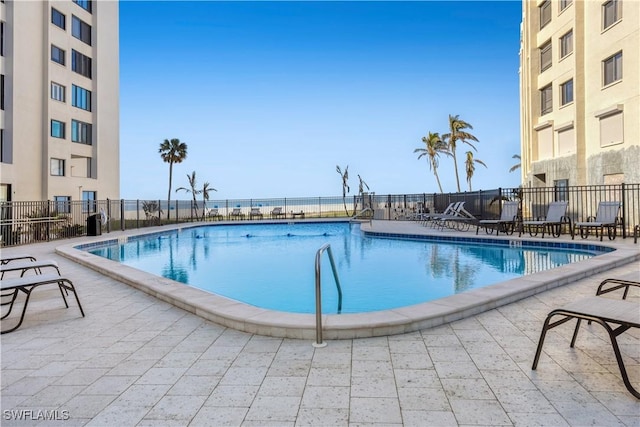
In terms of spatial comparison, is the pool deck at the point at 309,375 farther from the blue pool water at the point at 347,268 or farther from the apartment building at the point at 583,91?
the apartment building at the point at 583,91

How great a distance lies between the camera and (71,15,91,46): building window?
21609 millimetres

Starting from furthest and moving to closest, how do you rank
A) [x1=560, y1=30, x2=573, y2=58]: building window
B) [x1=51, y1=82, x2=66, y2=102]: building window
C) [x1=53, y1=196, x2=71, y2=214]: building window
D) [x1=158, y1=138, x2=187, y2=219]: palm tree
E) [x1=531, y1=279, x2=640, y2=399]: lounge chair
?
[x1=158, y1=138, x2=187, y2=219]: palm tree, [x1=51, y1=82, x2=66, y2=102]: building window, [x1=560, y1=30, x2=573, y2=58]: building window, [x1=53, y1=196, x2=71, y2=214]: building window, [x1=531, y1=279, x2=640, y2=399]: lounge chair

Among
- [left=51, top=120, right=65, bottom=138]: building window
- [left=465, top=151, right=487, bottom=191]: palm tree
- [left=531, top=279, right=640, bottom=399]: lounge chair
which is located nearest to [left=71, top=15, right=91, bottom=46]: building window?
[left=51, top=120, right=65, bottom=138]: building window

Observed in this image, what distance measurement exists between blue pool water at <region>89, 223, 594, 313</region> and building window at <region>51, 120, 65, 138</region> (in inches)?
469

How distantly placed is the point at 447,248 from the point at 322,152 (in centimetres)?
2438

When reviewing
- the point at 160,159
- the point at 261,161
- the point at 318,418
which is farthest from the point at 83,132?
the point at 318,418

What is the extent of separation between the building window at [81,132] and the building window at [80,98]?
961mm

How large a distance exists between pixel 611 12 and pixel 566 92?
356 cm

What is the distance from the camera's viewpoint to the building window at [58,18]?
20203 mm

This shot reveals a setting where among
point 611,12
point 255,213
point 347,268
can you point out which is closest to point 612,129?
point 611,12

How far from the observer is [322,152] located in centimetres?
3366

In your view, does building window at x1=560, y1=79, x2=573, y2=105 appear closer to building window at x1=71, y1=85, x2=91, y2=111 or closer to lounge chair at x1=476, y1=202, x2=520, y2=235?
lounge chair at x1=476, y1=202, x2=520, y2=235

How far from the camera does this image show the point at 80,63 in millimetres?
22062

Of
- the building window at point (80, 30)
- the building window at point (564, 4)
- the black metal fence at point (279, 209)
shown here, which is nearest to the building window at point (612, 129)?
the black metal fence at point (279, 209)
